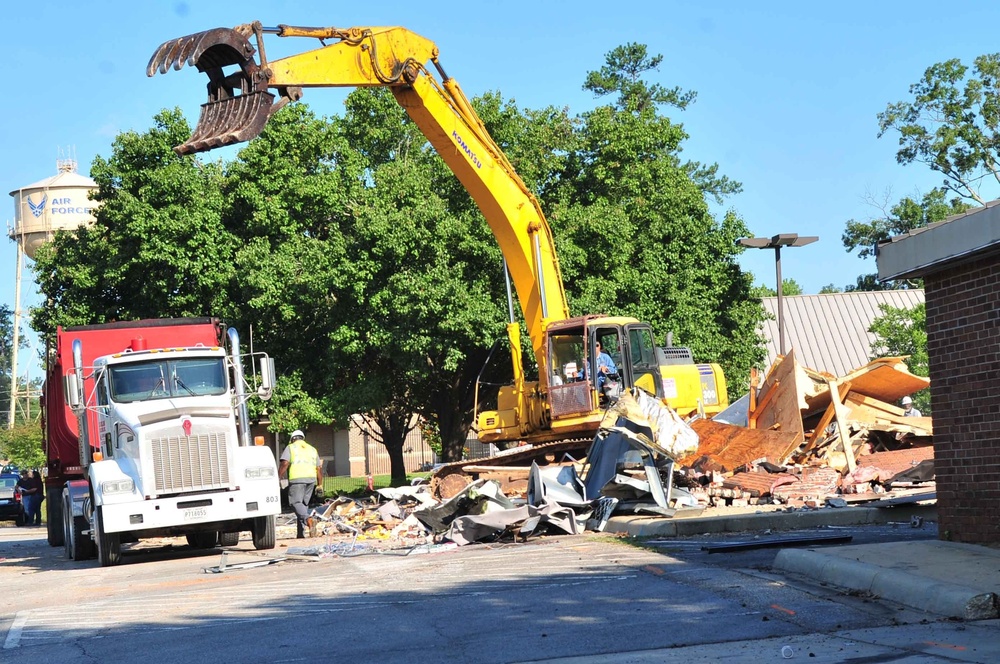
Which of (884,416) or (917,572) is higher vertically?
(884,416)

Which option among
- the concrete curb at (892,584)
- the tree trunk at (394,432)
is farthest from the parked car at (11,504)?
the concrete curb at (892,584)

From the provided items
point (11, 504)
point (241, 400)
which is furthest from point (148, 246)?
point (241, 400)

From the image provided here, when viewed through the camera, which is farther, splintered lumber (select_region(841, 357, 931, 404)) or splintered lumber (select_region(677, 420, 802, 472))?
splintered lumber (select_region(841, 357, 931, 404))

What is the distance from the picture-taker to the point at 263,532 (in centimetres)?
1658

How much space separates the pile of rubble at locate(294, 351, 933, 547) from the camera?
50.3 feet

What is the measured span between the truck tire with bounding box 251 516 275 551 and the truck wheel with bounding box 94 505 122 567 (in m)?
1.87

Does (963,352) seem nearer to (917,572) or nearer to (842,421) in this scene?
(917,572)

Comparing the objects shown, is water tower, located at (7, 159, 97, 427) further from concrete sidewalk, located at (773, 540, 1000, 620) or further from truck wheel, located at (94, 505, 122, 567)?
concrete sidewalk, located at (773, 540, 1000, 620)

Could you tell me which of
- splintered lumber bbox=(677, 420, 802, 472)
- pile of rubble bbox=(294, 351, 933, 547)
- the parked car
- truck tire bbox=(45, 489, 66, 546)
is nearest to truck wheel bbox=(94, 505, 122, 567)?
pile of rubble bbox=(294, 351, 933, 547)

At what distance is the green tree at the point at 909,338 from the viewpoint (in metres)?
42.1

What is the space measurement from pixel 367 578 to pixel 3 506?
30.2m

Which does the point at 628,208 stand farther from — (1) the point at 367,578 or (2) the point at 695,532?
(1) the point at 367,578

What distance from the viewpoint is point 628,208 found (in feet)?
112

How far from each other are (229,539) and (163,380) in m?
3.68
